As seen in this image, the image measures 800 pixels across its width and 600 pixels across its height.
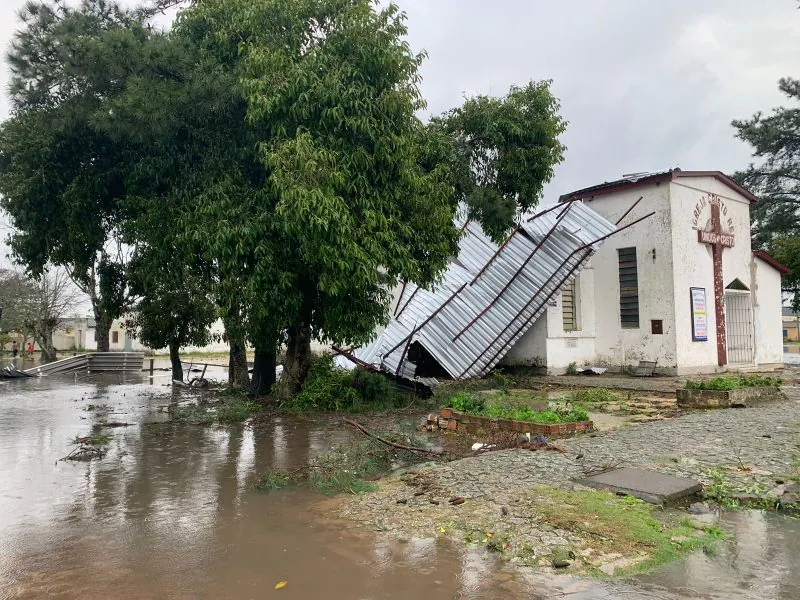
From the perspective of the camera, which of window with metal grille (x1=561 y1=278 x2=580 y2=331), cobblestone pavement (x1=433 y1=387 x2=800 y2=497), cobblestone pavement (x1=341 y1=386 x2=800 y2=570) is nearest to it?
cobblestone pavement (x1=341 y1=386 x2=800 y2=570)

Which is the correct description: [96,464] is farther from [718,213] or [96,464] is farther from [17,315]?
[17,315]

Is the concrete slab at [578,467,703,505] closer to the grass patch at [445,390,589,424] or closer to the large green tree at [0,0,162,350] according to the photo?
the grass patch at [445,390,589,424]

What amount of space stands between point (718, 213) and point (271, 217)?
16.5 m

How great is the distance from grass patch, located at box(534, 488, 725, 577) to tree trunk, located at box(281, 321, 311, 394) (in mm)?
9232

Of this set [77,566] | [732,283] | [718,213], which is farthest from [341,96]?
[732,283]

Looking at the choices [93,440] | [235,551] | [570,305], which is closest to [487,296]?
[570,305]

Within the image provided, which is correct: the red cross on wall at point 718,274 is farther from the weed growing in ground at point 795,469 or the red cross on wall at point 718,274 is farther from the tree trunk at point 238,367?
the tree trunk at point 238,367

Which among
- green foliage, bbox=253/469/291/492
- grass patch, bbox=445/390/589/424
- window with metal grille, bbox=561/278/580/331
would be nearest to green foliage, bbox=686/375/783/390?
grass patch, bbox=445/390/589/424

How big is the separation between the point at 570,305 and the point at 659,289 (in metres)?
2.84

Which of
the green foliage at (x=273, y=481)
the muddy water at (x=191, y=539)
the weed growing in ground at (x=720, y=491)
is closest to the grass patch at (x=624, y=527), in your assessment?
the weed growing in ground at (x=720, y=491)

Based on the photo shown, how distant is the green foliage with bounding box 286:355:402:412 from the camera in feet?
44.5

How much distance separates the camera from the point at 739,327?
74.2ft

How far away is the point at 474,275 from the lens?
19.3 metres

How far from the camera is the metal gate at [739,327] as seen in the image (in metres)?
22.2
